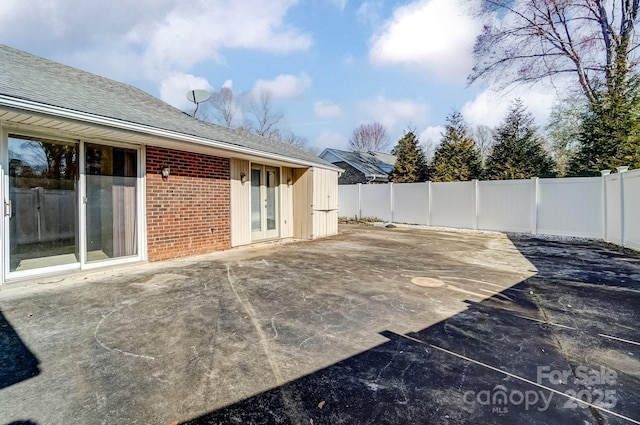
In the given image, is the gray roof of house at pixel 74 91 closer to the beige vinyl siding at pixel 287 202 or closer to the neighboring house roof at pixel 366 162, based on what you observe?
the beige vinyl siding at pixel 287 202

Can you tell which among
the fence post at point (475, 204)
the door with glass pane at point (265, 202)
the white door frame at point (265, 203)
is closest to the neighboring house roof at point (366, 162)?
the fence post at point (475, 204)

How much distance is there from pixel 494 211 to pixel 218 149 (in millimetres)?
9552

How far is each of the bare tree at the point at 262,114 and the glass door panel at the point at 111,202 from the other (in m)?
24.4

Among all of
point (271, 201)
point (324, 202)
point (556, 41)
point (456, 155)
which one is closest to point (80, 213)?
point (271, 201)

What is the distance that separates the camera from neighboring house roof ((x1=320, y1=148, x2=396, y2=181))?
17.9 m

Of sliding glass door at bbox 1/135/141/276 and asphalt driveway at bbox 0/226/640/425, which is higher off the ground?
sliding glass door at bbox 1/135/141/276

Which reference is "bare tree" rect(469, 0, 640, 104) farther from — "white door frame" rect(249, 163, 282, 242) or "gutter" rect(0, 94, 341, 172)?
"gutter" rect(0, 94, 341, 172)

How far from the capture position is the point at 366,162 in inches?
782

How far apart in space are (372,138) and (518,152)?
23.1 metres

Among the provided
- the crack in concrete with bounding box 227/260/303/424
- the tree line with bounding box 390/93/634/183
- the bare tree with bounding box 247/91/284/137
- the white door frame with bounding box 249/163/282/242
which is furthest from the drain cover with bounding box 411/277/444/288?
the bare tree with bounding box 247/91/284/137

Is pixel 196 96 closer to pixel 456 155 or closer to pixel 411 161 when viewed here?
pixel 411 161

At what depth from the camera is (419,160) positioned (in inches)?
617

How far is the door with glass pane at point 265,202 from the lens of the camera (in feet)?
27.5

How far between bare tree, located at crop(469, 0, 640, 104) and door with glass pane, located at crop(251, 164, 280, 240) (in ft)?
37.6
